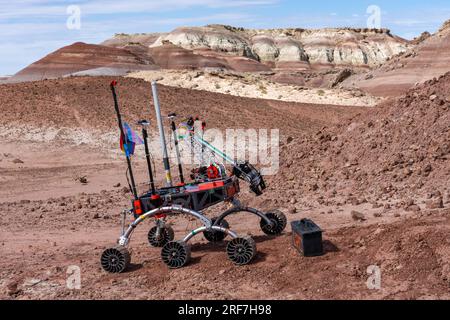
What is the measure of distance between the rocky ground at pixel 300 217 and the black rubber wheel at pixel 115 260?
16 cm

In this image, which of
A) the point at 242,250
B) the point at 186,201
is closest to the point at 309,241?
the point at 242,250

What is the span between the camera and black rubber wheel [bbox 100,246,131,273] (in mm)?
8703

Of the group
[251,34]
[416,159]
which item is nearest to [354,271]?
[416,159]

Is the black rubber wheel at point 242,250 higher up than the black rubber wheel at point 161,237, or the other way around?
the black rubber wheel at point 242,250

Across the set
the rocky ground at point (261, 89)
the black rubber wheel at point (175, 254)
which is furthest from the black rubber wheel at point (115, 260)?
the rocky ground at point (261, 89)

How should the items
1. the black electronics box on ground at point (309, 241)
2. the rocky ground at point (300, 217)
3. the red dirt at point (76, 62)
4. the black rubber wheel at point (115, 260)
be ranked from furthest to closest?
1. the red dirt at point (76, 62)
2. the black rubber wheel at point (115, 260)
3. the black electronics box on ground at point (309, 241)
4. the rocky ground at point (300, 217)

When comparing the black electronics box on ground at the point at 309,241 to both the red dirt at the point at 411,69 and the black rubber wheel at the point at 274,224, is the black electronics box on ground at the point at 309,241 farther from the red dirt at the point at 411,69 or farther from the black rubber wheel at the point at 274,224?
the red dirt at the point at 411,69

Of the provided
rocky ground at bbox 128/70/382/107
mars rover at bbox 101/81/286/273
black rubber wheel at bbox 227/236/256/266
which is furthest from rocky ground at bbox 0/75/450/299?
rocky ground at bbox 128/70/382/107

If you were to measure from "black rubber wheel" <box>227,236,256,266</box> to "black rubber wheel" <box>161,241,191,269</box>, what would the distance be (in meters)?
0.75

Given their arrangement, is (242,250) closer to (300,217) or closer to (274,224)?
(274,224)

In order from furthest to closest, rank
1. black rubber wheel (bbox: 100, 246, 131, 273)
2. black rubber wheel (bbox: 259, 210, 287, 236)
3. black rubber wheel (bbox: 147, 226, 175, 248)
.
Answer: black rubber wheel (bbox: 147, 226, 175, 248) < black rubber wheel (bbox: 259, 210, 287, 236) < black rubber wheel (bbox: 100, 246, 131, 273)

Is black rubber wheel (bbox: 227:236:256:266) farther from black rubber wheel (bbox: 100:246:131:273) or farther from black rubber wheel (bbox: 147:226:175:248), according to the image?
black rubber wheel (bbox: 147:226:175:248)

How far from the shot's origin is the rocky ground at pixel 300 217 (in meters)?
7.61

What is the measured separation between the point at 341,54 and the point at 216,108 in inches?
4140
